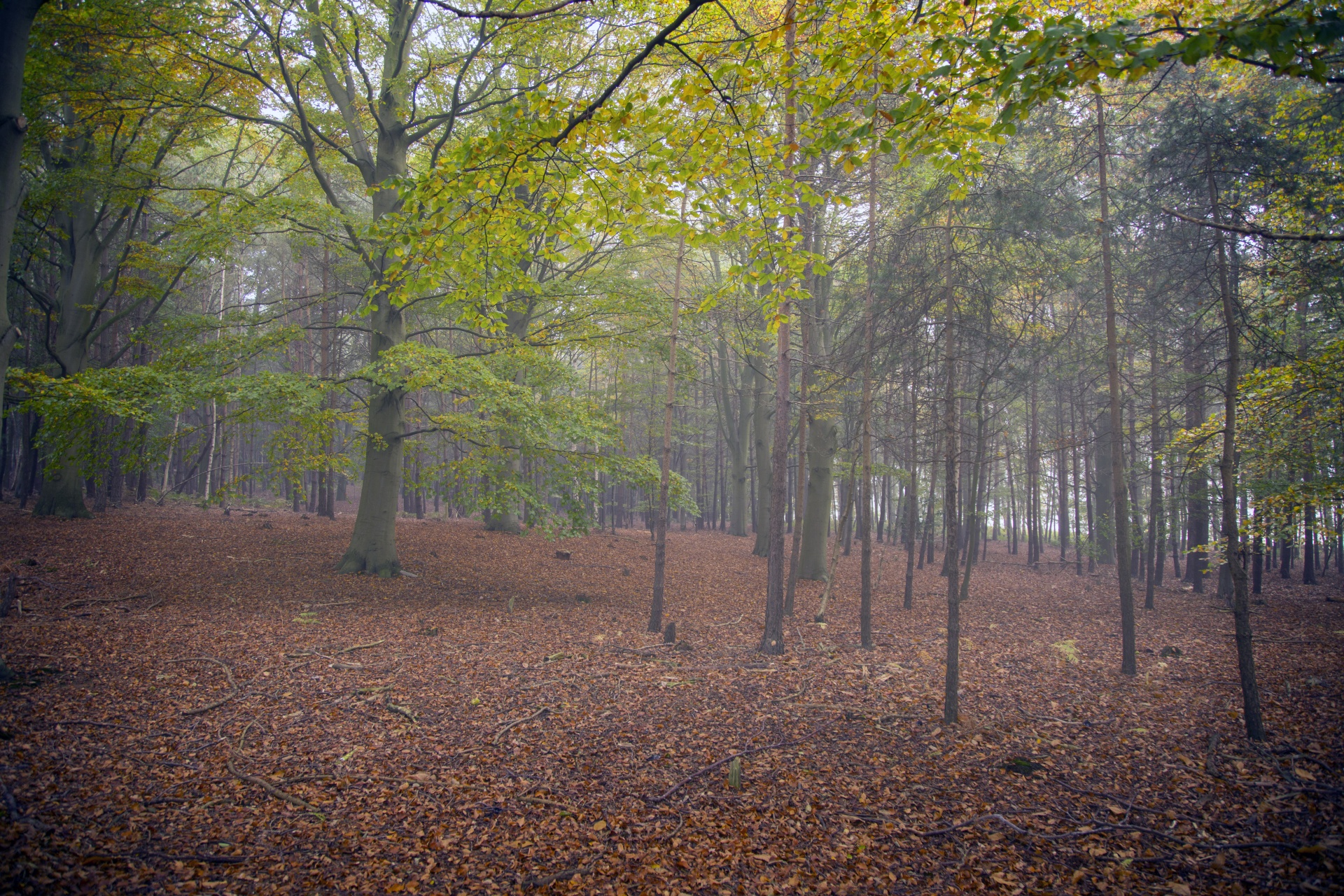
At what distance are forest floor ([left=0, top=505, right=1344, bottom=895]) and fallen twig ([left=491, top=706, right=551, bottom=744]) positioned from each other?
0.21ft

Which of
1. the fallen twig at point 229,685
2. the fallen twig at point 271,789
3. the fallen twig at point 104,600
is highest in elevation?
the fallen twig at point 104,600

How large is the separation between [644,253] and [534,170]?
14.5m

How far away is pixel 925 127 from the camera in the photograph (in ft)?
14.1

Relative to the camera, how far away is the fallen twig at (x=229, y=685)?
5.72m

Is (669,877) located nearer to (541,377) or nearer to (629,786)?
(629,786)

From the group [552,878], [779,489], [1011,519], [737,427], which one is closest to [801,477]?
[779,489]

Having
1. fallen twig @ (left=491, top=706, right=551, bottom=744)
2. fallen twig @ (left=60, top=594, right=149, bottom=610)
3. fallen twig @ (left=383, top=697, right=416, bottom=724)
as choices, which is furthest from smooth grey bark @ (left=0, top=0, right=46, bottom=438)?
fallen twig @ (left=60, top=594, right=149, bottom=610)

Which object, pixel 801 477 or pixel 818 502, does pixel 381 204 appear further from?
pixel 818 502

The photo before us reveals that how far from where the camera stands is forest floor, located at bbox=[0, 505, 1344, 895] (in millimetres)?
3906

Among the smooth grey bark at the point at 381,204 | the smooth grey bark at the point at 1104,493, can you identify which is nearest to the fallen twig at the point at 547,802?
the smooth grey bark at the point at 381,204

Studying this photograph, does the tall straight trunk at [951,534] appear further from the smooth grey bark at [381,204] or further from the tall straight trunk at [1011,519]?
the tall straight trunk at [1011,519]

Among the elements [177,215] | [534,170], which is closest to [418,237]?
[534,170]

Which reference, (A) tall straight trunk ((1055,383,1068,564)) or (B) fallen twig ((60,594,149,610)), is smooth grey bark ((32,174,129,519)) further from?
(A) tall straight trunk ((1055,383,1068,564))

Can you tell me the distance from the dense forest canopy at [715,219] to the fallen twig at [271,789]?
4397mm
